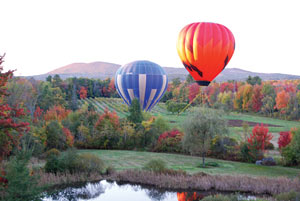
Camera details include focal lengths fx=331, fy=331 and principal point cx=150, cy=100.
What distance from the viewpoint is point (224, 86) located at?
89.4 m

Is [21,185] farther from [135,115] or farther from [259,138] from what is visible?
[135,115]

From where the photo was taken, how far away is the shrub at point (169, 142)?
27906mm

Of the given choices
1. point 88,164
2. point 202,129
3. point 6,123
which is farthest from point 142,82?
point 6,123

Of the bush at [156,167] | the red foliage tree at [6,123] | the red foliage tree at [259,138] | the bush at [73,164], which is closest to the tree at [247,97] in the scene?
the red foliage tree at [259,138]

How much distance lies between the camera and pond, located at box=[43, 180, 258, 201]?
54.5 feet

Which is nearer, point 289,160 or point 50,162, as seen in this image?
point 50,162

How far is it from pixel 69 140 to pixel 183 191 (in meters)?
13.5

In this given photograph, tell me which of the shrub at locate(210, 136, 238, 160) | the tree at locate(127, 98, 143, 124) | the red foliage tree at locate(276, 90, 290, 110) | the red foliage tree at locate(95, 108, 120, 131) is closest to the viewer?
the shrub at locate(210, 136, 238, 160)

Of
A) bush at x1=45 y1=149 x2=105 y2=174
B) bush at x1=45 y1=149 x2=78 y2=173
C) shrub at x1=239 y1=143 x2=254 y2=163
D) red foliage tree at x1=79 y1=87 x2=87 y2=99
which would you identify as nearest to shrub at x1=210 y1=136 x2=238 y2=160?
shrub at x1=239 y1=143 x2=254 y2=163

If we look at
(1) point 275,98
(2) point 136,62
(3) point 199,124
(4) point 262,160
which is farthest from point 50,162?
(1) point 275,98

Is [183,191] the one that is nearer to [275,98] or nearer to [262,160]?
[262,160]

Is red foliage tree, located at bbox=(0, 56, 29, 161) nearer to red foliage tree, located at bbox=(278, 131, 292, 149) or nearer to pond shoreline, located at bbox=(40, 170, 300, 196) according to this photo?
pond shoreline, located at bbox=(40, 170, 300, 196)

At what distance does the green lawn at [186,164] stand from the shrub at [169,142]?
1168 mm

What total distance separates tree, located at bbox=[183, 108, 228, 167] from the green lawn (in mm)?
1552
